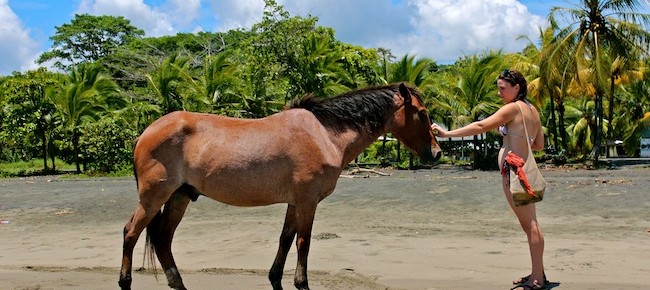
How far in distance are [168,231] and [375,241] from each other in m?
3.88

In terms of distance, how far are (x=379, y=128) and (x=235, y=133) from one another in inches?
53.1

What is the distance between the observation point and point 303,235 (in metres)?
6.18

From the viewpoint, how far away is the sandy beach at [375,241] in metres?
7.25

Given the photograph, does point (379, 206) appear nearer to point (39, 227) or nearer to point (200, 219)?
point (200, 219)

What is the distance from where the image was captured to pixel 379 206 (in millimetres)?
14438

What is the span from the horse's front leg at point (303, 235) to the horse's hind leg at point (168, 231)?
1.22 metres

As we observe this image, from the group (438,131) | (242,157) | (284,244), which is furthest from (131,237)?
(438,131)

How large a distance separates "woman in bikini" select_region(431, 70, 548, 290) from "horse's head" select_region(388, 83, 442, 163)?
301 millimetres

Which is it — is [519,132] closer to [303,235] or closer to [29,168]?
[303,235]

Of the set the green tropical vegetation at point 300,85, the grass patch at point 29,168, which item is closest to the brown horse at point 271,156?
the green tropical vegetation at point 300,85

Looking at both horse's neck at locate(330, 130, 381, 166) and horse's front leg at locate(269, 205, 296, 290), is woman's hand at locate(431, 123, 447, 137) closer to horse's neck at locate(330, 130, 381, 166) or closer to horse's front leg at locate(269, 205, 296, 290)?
horse's neck at locate(330, 130, 381, 166)

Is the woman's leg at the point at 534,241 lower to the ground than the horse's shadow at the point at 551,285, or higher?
higher

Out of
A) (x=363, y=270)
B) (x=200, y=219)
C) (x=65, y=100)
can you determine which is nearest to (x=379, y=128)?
(x=363, y=270)

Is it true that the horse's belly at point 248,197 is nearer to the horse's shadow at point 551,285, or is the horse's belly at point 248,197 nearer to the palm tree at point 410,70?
the horse's shadow at point 551,285
